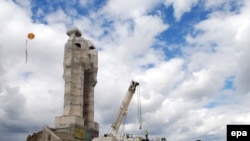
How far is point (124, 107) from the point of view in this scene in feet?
188

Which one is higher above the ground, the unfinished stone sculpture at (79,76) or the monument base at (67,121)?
the unfinished stone sculpture at (79,76)

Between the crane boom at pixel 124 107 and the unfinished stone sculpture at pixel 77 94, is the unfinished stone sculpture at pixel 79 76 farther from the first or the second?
the crane boom at pixel 124 107

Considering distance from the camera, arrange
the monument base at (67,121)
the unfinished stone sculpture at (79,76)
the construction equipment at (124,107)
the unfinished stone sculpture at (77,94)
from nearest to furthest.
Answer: the unfinished stone sculpture at (77,94) → the monument base at (67,121) → the construction equipment at (124,107) → the unfinished stone sculpture at (79,76)

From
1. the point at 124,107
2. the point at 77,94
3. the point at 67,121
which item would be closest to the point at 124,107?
the point at 124,107

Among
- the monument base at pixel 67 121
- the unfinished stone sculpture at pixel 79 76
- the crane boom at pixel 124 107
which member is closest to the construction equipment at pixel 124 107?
the crane boom at pixel 124 107

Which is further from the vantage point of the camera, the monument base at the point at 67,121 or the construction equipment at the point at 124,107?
the construction equipment at the point at 124,107

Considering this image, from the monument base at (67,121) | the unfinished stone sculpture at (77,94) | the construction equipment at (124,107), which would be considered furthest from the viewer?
the construction equipment at (124,107)

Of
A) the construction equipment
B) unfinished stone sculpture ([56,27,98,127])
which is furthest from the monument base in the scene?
the construction equipment

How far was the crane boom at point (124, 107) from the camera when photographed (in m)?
56.5

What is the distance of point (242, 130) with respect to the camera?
18.3 m

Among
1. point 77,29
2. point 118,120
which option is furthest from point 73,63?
point 118,120

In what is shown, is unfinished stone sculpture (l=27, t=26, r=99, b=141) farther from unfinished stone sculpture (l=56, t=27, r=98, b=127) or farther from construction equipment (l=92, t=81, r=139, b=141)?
construction equipment (l=92, t=81, r=139, b=141)

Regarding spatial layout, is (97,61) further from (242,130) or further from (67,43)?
(242,130)

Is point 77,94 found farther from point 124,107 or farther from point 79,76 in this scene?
point 124,107
